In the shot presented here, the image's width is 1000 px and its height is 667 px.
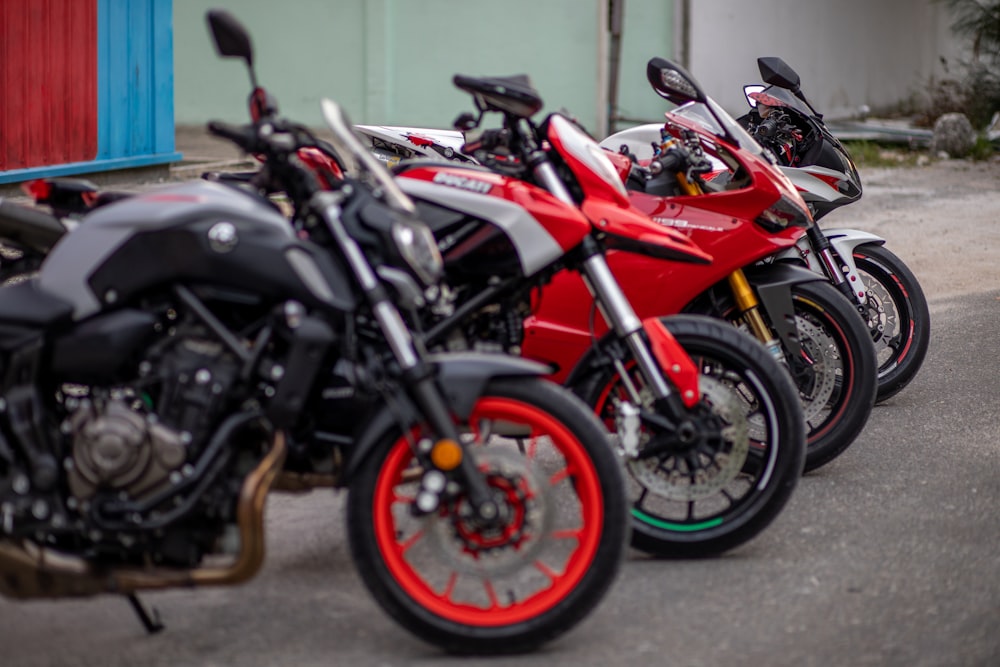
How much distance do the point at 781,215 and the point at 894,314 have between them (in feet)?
4.56

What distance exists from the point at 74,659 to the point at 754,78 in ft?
46.1

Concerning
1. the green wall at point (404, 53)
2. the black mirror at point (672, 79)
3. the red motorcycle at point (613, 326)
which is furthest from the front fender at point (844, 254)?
the green wall at point (404, 53)

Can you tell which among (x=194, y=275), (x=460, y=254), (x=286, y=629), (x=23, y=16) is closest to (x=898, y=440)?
(x=460, y=254)

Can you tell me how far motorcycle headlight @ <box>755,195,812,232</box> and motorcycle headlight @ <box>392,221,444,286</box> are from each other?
184 centimetres

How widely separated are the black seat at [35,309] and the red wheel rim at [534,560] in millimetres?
867

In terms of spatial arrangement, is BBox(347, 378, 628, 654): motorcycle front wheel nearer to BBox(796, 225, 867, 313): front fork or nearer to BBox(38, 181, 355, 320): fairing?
BBox(38, 181, 355, 320): fairing

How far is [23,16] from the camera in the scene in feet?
33.6

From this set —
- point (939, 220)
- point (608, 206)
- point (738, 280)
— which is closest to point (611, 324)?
point (608, 206)

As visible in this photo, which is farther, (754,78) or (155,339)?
(754,78)

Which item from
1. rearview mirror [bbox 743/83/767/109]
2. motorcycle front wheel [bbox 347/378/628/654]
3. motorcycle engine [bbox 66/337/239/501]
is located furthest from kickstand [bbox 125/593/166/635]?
rearview mirror [bbox 743/83/767/109]

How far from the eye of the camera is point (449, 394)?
354cm

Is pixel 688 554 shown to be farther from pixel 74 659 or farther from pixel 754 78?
pixel 754 78

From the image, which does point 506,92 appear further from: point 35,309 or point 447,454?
point 35,309

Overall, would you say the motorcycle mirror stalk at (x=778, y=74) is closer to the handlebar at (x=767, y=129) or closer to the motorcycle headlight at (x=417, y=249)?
the handlebar at (x=767, y=129)
